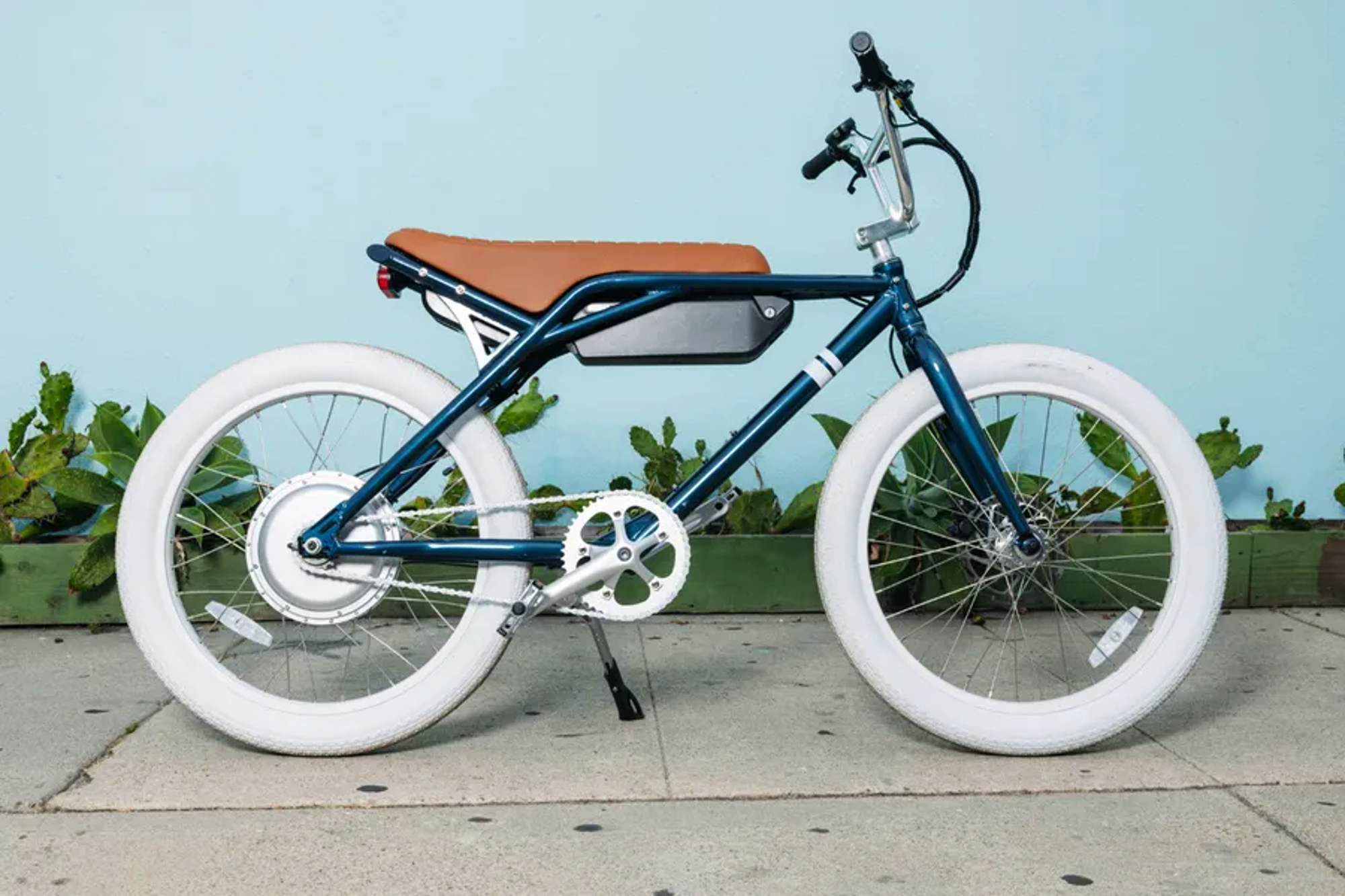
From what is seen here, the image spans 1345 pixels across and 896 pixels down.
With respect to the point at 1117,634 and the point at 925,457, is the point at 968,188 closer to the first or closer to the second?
the point at 1117,634

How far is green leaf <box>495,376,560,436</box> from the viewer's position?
4.21 m

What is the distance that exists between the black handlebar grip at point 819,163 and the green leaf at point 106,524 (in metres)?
1.99

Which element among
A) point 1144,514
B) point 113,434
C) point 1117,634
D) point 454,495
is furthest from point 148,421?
point 1144,514

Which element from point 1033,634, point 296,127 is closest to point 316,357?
point 296,127

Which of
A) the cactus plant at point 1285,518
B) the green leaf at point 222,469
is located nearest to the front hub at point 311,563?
the green leaf at point 222,469

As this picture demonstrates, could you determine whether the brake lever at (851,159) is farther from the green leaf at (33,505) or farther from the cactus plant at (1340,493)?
the green leaf at (33,505)

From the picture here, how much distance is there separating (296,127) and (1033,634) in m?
2.36

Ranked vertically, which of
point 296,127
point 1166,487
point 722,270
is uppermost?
point 296,127

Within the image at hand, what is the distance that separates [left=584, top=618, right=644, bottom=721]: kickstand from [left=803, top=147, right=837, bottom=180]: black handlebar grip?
955 mm

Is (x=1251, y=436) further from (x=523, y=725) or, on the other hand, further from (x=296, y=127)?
(x=296, y=127)

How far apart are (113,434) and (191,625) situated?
128cm

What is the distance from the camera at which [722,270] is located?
9.21 feet

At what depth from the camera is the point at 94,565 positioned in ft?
12.8

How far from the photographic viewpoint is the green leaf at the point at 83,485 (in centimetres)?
388
